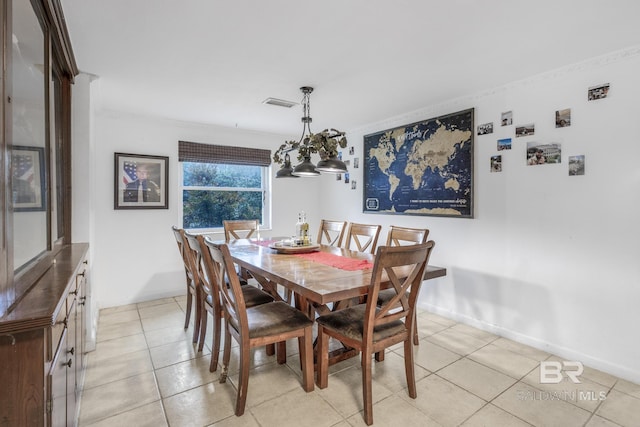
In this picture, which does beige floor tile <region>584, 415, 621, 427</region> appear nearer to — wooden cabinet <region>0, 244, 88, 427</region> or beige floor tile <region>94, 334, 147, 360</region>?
wooden cabinet <region>0, 244, 88, 427</region>

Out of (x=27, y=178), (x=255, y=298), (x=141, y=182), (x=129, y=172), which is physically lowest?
(x=255, y=298)

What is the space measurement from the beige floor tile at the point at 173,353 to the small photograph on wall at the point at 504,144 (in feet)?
9.79

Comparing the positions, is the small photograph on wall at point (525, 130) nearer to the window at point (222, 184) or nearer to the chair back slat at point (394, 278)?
the chair back slat at point (394, 278)

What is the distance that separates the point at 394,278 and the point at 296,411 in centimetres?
94

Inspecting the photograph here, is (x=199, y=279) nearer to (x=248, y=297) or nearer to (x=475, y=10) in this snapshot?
(x=248, y=297)

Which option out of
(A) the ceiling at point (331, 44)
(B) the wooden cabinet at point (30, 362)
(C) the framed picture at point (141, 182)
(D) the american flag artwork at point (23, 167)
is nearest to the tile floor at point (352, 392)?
(B) the wooden cabinet at point (30, 362)

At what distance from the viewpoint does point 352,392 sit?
6.66 feet

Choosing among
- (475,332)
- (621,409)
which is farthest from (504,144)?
(621,409)

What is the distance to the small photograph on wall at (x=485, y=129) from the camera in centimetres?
294

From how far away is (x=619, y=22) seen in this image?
184 centimetres

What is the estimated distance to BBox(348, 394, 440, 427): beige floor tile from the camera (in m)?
1.75

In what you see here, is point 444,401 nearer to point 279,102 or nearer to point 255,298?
point 255,298

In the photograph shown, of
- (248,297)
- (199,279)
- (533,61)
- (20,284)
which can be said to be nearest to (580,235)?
(533,61)

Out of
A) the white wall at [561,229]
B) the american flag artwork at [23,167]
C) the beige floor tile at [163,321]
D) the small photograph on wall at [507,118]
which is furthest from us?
the beige floor tile at [163,321]
